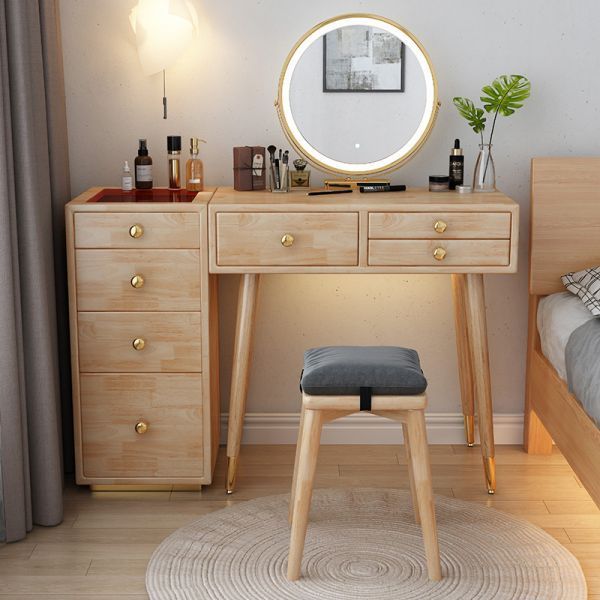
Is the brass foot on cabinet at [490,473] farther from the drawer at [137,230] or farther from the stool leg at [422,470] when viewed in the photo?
the drawer at [137,230]

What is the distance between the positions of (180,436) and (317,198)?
0.77 m

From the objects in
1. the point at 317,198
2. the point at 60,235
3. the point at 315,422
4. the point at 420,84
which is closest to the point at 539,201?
the point at 420,84

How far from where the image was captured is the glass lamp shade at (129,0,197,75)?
280 centimetres

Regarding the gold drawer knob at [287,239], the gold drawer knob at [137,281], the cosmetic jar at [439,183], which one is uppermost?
the cosmetic jar at [439,183]

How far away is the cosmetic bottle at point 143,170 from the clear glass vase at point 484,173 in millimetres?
957

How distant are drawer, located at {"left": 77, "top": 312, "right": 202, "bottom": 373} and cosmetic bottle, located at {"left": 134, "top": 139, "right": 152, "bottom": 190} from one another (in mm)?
437

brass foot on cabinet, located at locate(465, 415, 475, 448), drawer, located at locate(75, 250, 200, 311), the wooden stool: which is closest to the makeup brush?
drawer, located at locate(75, 250, 200, 311)

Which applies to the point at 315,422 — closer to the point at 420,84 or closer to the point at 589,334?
the point at 589,334

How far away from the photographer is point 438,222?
2.61 meters

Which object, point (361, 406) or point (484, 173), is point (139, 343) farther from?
point (484, 173)

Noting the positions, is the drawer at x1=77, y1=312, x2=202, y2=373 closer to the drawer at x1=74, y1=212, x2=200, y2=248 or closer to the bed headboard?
the drawer at x1=74, y1=212, x2=200, y2=248

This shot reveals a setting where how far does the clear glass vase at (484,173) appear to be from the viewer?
2.82 m

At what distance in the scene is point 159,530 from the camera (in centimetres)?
259

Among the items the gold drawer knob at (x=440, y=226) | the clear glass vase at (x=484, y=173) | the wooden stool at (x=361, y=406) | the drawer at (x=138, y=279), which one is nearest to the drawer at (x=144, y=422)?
the drawer at (x=138, y=279)
